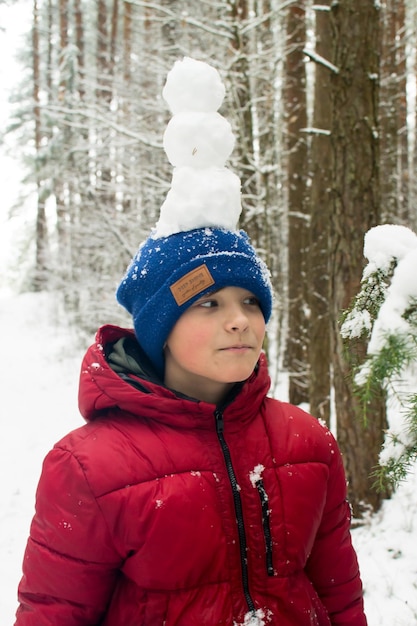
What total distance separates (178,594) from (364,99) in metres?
3.87

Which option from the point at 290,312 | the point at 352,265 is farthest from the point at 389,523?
the point at 290,312

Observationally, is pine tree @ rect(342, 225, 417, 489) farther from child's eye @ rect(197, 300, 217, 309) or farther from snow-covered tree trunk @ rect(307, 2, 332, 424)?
snow-covered tree trunk @ rect(307, 2, 332, 424)

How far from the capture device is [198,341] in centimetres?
161

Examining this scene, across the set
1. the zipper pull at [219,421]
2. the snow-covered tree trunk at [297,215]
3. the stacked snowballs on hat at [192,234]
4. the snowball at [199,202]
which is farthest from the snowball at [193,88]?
the snow-covered tree trunk at [297,215]

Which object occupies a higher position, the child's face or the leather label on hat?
the leather label on hat

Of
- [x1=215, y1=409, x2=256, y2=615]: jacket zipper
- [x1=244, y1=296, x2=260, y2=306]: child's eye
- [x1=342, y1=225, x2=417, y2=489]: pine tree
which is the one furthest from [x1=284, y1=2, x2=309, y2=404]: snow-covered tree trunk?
[x1=342, y1=225, x2=417, y2=489]: pine tree

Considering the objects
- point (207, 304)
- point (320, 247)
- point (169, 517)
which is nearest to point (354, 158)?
point (207, 304)

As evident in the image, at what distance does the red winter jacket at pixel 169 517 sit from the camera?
1417 mm

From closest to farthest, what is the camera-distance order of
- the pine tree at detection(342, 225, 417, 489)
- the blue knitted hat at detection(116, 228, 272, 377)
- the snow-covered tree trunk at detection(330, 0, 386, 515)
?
the pine tree at detection(342, 225, 417, 489) < the blue knitted hat at detection(116, 228, 272, 377) < the snow-covered tree trunk at detection(330, 0, 386, 515)

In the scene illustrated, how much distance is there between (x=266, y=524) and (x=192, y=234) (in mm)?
928

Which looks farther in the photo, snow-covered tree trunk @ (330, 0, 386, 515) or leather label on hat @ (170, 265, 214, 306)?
snow-covered tree trunk @ (330, 0, 386, 515)

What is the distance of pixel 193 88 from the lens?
5.78 ft

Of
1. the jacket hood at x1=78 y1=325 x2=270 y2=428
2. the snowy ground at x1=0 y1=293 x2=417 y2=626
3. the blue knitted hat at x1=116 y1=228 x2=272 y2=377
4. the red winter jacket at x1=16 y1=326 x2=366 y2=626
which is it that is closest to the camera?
the red winter jacket at x1=16 y1=326 x2=366 y2=626

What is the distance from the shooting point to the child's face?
159 centimetres
